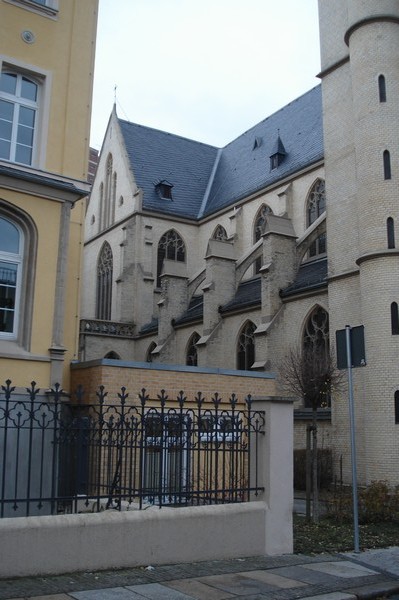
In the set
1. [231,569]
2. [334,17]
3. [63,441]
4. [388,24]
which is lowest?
[231,569]

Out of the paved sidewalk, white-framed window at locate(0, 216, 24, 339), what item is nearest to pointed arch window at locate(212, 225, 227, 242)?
white-framed window at locate(0, 216, 24, 339)

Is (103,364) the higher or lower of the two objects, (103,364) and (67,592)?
the higher

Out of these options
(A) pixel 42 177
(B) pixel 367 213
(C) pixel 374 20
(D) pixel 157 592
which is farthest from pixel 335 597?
(C) pixel 374 20

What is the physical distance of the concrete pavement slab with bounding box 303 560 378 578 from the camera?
25.6 ft

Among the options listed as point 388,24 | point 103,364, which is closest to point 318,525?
point 103,364

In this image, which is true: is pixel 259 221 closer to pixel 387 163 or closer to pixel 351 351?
pixel 387 163

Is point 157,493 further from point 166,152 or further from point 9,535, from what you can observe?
point 166,152

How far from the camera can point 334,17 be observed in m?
25.2

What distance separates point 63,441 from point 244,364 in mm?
19180

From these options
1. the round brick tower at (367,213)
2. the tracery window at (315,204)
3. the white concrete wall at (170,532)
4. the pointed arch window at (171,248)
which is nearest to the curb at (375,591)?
the white concrete wall at (170,532)

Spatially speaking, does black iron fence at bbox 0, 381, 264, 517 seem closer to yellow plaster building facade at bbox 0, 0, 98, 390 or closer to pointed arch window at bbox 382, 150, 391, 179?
yellow plaster building facade at bbox 0, 0, 98, 390

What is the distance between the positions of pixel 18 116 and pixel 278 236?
13943 millimetres

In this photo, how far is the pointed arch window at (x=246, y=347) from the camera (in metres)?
26.4

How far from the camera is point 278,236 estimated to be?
82.9 feet
